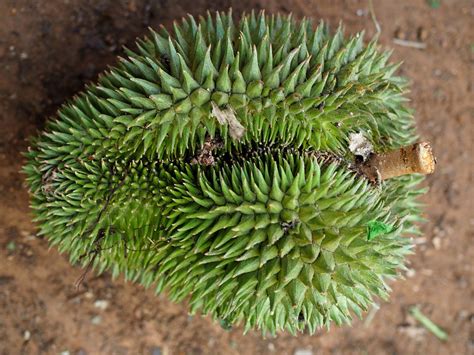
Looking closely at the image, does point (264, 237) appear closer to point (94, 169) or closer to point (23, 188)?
point (94, 169)

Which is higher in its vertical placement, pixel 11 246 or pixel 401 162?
pixel 401 162

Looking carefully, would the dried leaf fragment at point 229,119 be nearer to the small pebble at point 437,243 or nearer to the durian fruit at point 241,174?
the durian fruit at point 241,174

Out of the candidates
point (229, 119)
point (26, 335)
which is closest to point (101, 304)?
point (26, 335)

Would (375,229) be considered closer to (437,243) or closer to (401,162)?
(401,162)

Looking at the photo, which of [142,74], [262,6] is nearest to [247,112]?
[142,74]

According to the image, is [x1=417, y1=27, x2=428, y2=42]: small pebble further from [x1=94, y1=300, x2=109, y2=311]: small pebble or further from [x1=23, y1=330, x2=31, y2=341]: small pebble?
[x1=23, y1=330, x2=31, y2=341]: small pebble

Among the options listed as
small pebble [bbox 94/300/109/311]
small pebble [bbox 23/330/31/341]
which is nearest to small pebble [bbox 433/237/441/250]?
small pebble [bbox 94/300/109/311]
